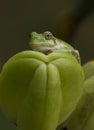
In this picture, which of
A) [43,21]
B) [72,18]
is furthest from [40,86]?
[43,21]

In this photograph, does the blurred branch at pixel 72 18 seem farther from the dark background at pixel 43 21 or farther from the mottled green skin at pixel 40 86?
the mottled green skin at pixel 40 86

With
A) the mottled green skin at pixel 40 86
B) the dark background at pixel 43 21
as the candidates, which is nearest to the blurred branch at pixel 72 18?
the dark background at pixel 43 21

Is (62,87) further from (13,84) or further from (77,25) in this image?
(77,25)

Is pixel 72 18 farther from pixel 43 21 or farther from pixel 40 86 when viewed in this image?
pixel 40 86

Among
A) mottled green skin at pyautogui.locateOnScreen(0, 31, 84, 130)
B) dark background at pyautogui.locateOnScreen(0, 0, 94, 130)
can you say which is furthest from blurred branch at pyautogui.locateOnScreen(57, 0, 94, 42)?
mottled green skin at pyautogui.locateOnScreen(0, 31, 84, 130)

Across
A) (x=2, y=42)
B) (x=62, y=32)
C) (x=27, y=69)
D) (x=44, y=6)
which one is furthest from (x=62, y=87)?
(x=44, y=6)
